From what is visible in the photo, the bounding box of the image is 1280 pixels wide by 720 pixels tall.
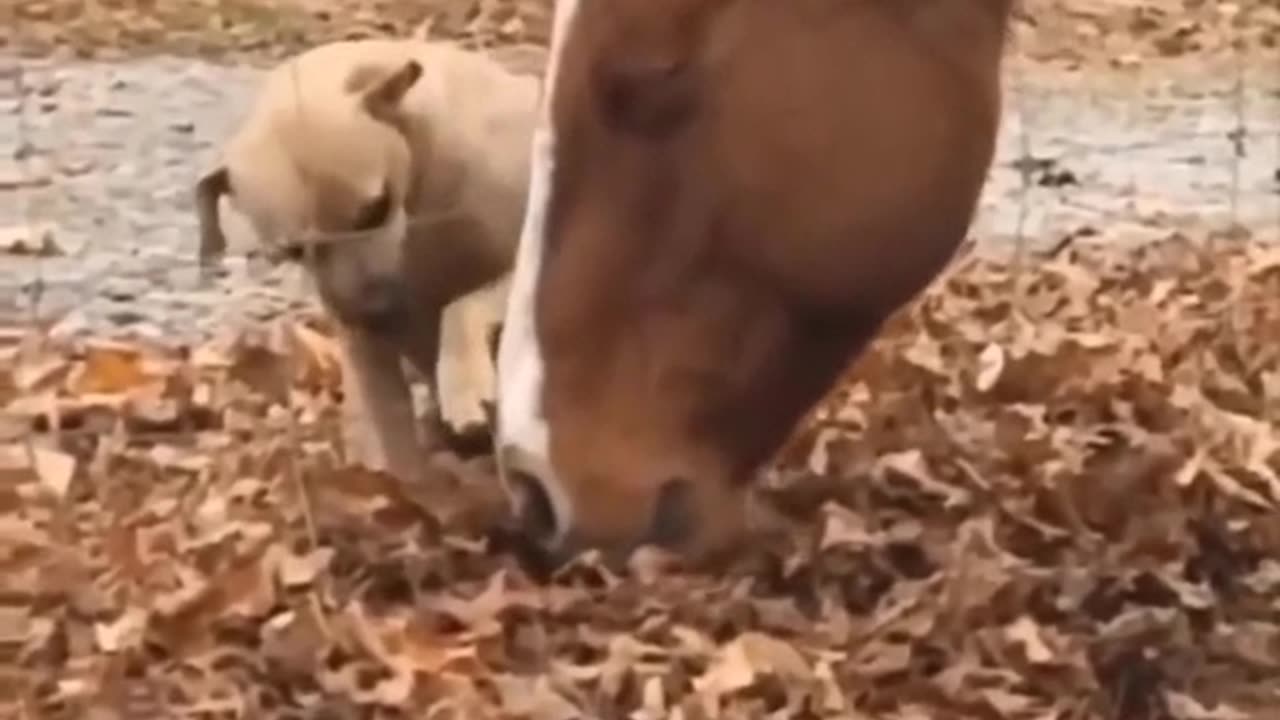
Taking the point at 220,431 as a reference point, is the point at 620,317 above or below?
above

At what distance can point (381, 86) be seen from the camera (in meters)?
1.63

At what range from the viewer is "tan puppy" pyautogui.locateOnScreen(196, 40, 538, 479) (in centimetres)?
160

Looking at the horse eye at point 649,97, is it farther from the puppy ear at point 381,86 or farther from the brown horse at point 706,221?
the puppy ear at point 381,86

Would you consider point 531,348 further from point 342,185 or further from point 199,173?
point 199,173

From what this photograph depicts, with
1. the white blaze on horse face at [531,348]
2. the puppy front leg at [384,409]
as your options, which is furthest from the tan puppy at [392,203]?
the white blaze on horse face at [531,348]

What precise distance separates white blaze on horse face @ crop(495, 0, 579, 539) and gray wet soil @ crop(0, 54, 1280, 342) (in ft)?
2.95

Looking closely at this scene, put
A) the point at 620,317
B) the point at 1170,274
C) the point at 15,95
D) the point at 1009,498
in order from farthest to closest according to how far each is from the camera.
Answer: the point at 15,95
the point at 1170,274
the point at 1009,498
the point at 620,317

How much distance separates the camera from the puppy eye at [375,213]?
1.60 m

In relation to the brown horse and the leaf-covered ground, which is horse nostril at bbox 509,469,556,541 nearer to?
the brown horse

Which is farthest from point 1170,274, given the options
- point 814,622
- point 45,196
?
point 45,196

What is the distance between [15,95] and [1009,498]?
1.64 m

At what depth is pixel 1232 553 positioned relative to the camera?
1614 millimetres

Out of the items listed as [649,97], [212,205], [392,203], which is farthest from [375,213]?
[649,97]

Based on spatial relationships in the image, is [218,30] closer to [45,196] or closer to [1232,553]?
[45,196]
